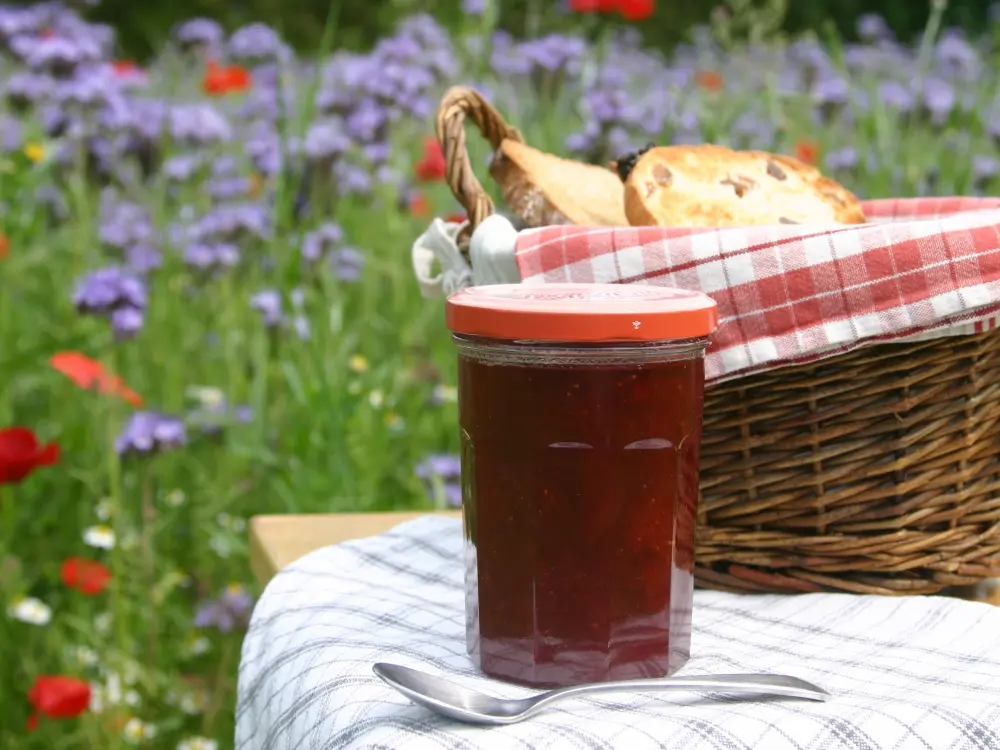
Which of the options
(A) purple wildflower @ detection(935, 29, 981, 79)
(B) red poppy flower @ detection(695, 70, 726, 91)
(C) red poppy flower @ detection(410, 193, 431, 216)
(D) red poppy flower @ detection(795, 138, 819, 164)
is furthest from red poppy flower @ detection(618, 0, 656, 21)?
(A) purple wildflower @ detection(935, 29, 981, 79)

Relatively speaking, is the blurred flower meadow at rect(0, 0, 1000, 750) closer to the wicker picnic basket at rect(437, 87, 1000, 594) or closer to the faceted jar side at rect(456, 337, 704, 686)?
the wicker picnic basket at rect(437, 87, 1000, 594)

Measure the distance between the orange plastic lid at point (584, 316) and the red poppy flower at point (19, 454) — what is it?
3.10ft

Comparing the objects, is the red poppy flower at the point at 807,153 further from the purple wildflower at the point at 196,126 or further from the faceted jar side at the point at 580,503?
the faceted jar side at the point at 580,503

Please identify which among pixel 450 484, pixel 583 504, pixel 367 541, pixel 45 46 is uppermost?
pixel 45 46

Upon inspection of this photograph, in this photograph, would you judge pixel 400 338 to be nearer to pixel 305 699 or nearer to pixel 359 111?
pixel 359 111

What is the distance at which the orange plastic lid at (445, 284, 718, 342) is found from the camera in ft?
2.41

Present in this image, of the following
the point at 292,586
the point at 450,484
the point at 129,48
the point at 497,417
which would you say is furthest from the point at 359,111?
the point at 129,48

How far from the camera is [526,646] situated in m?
0.80

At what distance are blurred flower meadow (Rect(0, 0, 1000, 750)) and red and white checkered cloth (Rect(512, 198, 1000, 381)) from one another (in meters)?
0.84

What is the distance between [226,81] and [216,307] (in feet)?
2.36

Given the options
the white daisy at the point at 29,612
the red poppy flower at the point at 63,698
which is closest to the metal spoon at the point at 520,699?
the red poppy flower at the point at 63,698

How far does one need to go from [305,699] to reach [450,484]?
44.3 inches

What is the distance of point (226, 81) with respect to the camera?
299cm

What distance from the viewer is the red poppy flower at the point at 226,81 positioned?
2977mm
